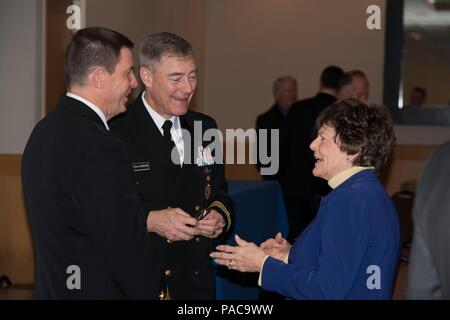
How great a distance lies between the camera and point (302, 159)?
6008 mm

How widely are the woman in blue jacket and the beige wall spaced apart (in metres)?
7.69

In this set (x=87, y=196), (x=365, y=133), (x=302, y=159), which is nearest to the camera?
(x=87, y=196)

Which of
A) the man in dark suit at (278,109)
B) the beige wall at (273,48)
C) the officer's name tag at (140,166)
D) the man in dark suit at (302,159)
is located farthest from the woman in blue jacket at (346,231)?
the beige wall at (273,48)

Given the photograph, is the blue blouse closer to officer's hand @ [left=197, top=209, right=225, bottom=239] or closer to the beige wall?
officer's hand @ [left=197, top=209, right=225, bottom=239]

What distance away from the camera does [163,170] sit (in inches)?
117

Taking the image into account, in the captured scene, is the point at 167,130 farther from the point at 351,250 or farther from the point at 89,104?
the point at 351,250

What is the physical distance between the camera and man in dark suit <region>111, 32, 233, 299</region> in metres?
2.92

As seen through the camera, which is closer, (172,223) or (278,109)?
(172,223)

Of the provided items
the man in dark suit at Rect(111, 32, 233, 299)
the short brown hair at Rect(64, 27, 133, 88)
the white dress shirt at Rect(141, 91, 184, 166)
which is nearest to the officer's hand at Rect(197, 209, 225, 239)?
the man in dark suit at Rect(111, 32, 233, 299)

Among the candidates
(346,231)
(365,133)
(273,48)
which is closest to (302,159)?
(365,133)

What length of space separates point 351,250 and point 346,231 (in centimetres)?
6

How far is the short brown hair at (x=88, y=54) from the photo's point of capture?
234 cm

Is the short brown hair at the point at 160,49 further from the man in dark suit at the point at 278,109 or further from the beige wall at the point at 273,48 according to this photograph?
the beige wall at the point at 273,48
